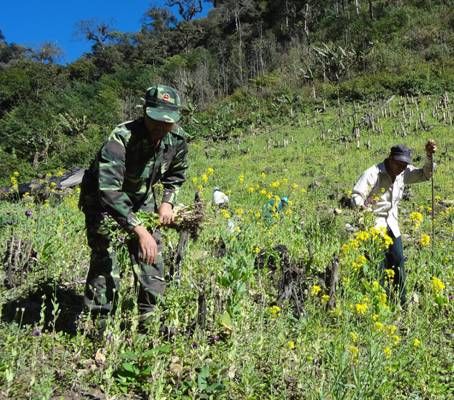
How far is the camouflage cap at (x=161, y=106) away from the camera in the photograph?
2619mm

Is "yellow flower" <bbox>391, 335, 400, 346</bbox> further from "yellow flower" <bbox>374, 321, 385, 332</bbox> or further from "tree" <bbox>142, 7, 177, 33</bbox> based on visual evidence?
"tree" <bbox>142, 7, 177, 33</bbox>

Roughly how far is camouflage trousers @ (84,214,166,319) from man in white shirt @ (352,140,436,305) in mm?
2062

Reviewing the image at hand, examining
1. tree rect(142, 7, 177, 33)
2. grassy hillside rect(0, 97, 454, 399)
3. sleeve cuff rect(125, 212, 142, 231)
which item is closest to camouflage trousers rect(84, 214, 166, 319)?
grassy hillside rect(0, 97, 454, 399)

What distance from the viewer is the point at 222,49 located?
140 feet

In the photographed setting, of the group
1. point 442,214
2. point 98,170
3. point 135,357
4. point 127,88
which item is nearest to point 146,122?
point 98,170

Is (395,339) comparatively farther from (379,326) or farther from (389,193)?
(389,193)

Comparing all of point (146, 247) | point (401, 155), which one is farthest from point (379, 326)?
point (401, 155)

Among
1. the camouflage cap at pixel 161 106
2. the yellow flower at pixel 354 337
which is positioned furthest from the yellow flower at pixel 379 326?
the camouflage cap at pixel 161 106

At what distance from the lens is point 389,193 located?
4.38 m

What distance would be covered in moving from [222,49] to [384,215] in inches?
1599

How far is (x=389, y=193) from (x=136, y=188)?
2.48 metres

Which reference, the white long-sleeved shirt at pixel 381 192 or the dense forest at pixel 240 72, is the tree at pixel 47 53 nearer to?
the dense forest at pixel 240 72

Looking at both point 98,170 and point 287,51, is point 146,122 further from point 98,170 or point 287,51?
point 287,51

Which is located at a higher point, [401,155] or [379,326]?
[401,155]
